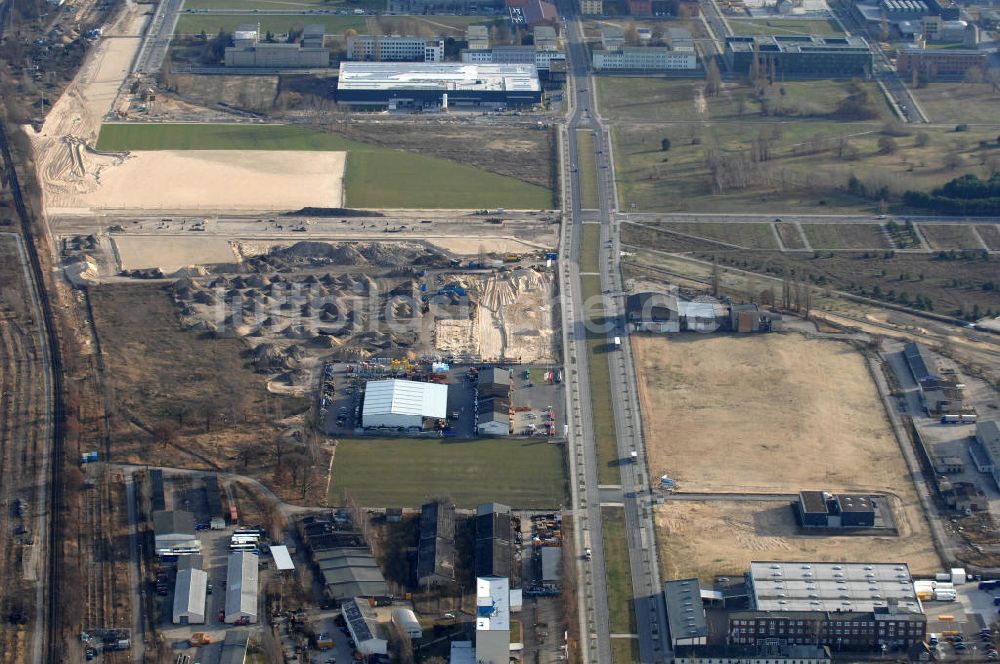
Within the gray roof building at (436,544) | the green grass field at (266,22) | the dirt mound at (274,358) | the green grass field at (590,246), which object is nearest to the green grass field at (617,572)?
the gray roof building at (436,544)

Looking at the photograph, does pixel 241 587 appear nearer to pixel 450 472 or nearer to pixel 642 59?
pixel 450 472

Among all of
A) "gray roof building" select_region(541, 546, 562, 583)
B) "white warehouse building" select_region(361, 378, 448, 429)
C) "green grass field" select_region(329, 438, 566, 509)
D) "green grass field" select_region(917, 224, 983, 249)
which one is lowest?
"gray roof building" select_region(541, 546, 562, 583)

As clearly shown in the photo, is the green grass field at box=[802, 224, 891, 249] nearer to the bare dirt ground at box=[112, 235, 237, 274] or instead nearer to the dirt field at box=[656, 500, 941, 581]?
the dirt field at box=[656, 500, 941, 581]

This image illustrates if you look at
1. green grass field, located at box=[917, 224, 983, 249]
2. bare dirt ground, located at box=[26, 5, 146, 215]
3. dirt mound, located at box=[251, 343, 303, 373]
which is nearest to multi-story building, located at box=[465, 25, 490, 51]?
bare dirt ground, located at box=[26, 5, 146, 215]

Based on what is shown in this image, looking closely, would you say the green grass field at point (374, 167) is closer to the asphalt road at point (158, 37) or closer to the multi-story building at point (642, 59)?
the asphalt road at point (158, 37)

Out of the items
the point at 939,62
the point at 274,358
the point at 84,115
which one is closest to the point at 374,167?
the point at 84,115

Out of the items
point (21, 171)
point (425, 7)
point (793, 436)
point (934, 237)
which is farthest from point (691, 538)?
point (425, 7)

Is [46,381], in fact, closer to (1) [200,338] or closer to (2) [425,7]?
(1) [200,338]
